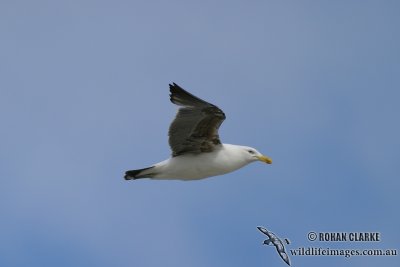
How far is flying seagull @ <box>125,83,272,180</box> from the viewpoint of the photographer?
705 inches

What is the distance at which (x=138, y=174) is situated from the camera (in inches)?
729

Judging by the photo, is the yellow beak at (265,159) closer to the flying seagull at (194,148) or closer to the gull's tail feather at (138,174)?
the flying seagull at (194,148)

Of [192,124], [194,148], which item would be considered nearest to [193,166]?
[194,148]

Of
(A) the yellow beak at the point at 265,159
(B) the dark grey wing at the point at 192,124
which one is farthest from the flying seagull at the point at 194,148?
(A) the yellow beak at the point at 265,159

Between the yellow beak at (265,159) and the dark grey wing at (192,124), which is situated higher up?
the dark grey wing at (192,124)

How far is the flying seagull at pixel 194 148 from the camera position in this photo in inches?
705

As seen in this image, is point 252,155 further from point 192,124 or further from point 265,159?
point 192,124

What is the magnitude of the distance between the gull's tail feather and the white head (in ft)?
6.54

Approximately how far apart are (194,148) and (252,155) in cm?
131

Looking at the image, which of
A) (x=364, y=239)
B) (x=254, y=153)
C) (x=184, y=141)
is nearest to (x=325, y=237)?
(x=364, y=239)

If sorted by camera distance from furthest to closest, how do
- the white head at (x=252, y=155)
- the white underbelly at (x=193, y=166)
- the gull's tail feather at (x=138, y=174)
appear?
1. the white head at (x=252, y=155)
2. the gull's tail feather at (x=138, y=174)
3. the white underbelly at (x=193, y=166)

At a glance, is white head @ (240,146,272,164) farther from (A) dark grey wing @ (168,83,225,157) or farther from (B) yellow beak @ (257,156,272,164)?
(A) dark grey wing @ (168,83,225,157)

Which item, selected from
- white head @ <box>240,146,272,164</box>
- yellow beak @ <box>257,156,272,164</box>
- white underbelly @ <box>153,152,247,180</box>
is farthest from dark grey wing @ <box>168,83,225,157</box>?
yellow beak @ <box>257,156,272,164</box>

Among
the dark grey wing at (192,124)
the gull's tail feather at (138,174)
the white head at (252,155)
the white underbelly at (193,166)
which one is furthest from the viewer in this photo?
the white head at (252,155)
